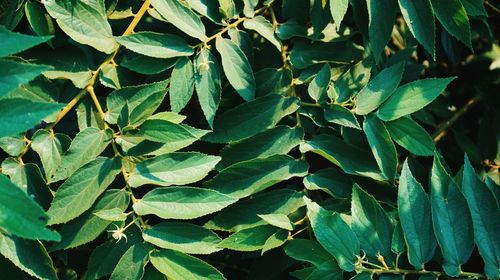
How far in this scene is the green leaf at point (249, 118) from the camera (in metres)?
1.36

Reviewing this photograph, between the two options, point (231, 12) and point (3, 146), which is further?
point (231, 12)

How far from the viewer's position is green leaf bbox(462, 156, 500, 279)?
1.18 meters

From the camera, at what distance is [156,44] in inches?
52.2

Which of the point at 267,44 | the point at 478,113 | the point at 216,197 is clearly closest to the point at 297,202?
the point at 216,197

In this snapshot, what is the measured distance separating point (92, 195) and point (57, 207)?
0.07 m

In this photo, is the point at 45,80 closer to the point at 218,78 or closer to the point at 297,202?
the point at 218,78

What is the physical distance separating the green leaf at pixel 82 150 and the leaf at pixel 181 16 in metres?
0.26

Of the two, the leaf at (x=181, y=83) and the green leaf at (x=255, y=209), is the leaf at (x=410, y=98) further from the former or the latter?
the leaf at (x=181, y=83)

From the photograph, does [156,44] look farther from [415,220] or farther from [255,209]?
[415,220]

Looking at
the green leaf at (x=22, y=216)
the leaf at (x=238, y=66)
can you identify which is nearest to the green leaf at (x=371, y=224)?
the leaf at (x=238, y=66)

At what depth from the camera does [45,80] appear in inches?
52.6

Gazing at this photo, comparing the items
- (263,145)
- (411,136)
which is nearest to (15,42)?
(263,145)

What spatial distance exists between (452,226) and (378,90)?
0.33m

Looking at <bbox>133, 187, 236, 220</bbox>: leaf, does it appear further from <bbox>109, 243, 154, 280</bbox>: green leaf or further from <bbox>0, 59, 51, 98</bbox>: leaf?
<bbox>0, 59, 51, 98</bbox>: leaf
